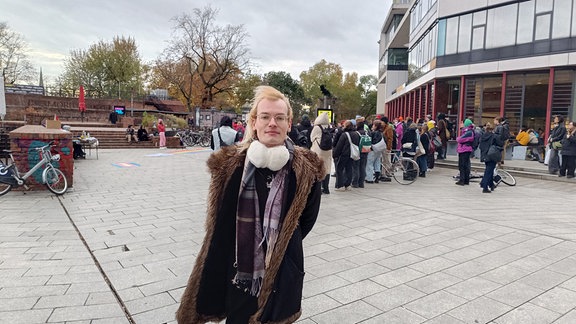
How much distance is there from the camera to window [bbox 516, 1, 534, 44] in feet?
68.4

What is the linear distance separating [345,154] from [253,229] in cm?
719

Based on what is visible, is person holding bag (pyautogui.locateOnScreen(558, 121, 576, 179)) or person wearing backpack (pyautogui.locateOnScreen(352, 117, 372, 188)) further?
person holding bag (pyautogui.locateOnScreen(558, 121, 576, 179))

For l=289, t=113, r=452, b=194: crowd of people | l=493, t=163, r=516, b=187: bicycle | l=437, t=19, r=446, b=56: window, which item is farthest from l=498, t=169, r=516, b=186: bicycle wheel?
l=437, t=19, r=446, b=56: window

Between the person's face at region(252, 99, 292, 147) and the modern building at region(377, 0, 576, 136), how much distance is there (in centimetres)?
2254

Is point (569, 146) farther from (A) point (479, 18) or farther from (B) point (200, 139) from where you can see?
(B) point (200, 139)

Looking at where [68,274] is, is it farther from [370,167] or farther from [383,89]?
[383,89]

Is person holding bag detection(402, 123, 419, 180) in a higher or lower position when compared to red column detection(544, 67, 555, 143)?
lower

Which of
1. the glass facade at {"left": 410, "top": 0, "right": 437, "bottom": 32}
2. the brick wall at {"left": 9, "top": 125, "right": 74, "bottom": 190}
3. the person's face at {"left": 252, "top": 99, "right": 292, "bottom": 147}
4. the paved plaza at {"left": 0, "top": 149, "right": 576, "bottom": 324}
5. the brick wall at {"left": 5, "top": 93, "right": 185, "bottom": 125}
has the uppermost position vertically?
the glass facade at {"left": 410, "top": 0, "right": 437, "bottom": 32}

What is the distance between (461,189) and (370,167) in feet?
7.67

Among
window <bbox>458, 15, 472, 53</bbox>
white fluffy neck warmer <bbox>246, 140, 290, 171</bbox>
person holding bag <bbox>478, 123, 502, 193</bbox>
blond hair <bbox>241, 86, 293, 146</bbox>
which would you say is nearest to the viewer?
white fluffy neck warmer <bbox>246, 140, 290, 171</bbox>

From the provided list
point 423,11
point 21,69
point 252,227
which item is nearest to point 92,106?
point 21,69

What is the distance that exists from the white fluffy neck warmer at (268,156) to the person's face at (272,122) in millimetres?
48

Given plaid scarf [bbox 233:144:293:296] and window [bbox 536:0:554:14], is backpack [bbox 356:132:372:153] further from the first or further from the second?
window [bbox 536:0:554:14]

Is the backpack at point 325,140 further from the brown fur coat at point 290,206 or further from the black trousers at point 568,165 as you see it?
the black trousers at point 568,165
